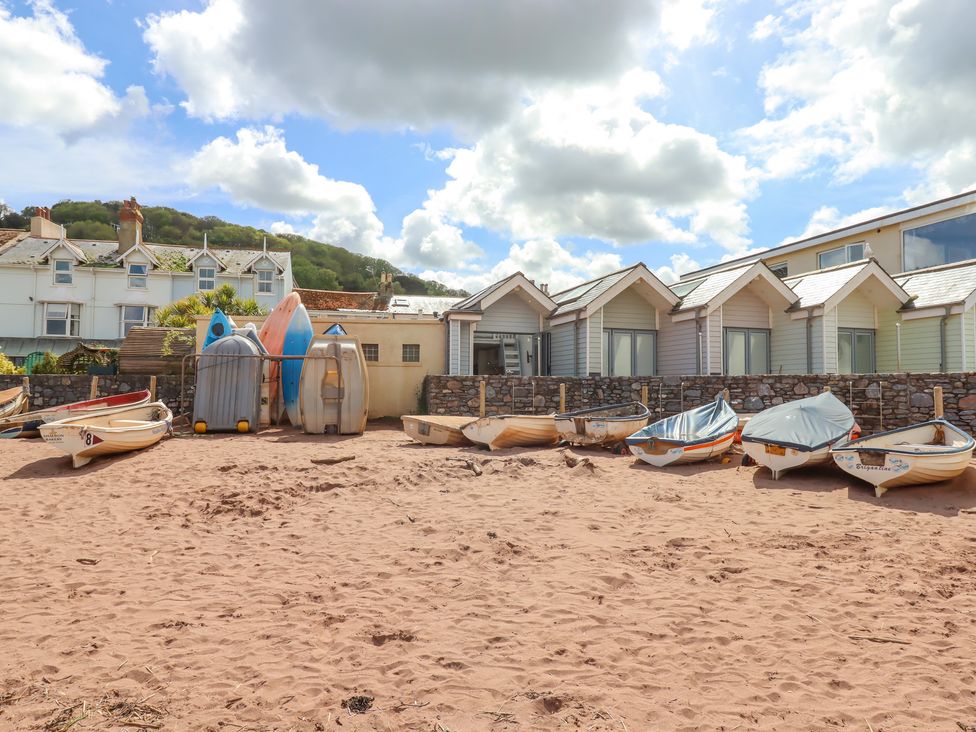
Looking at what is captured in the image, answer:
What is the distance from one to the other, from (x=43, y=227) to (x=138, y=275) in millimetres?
7296

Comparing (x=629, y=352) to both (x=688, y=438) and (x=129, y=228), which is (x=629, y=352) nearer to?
(x=688, y=438)

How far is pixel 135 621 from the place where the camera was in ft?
15.4

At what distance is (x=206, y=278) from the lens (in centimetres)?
3469

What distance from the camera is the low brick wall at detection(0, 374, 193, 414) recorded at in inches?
710

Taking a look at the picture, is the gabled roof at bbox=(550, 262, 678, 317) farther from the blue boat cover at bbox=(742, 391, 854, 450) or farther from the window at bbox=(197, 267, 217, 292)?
the window at bbox=(197, 267, 217, 292)

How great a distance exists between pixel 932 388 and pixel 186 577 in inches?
531

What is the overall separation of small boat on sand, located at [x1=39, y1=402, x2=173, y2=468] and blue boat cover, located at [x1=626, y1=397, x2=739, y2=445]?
379 inches

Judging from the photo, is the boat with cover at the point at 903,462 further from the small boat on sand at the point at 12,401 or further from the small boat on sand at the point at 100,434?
the small boat on sand at the point at 12,401

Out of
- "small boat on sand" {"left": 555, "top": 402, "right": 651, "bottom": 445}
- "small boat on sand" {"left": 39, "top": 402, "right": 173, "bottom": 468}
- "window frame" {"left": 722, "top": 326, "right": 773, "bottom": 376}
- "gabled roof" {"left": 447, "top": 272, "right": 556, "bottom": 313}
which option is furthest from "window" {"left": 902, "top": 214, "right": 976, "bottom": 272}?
"small boat on sand" {"left": 39, "top": 402, "right": 173, "bottom": 468}

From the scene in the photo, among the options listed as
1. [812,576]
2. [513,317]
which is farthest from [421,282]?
[812,576]

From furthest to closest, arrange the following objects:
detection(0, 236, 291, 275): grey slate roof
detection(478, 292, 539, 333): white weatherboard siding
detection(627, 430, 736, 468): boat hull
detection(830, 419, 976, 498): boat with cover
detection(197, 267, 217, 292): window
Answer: detection(197, 267, 217, 292): window < detection(0, 236, 291, 275): grey slate roof < detection(478, 292, 539, 333): white weatherboard siding < detection(627, 430, 736, 468): boat hull < detection(830, 419, 976, 498): boat with cover

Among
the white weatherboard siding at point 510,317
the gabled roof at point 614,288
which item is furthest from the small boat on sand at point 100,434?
the gabled roof at point 614,288

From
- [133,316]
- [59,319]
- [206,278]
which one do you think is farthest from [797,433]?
[59,319]

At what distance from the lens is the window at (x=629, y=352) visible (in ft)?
71.7
